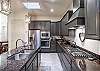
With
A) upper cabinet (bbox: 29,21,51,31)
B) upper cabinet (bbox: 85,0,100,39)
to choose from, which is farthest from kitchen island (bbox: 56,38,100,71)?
upper cabinet (bbox: 29,21,51,31)

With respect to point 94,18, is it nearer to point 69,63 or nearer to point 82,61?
point 82,61

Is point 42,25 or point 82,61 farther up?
point 42,25

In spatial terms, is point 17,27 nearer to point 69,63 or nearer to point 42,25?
point 42,25

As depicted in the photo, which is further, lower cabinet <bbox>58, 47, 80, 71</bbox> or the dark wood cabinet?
the dark wood cabinet

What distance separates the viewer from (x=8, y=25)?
9.26m

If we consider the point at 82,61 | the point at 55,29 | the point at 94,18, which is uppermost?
the point at 55,29

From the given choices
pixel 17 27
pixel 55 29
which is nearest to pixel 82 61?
pixel 17 27

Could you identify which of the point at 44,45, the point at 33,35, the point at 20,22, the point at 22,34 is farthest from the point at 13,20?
the point at 44,45

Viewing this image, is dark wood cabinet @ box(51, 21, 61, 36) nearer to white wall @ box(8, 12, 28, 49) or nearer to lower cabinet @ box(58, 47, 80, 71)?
white wall @ box(8, 12, 28, 49)

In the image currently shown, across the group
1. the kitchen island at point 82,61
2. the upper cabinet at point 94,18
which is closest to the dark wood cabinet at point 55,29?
the kitchen island at point 82,61

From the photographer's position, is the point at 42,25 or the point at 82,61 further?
the point at 42,25

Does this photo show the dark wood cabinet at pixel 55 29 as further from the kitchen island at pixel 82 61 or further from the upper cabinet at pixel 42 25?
the kitchen island at pixel 82 61

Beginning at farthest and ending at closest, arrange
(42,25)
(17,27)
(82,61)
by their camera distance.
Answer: (42,25)
(17,27)
(82,61)

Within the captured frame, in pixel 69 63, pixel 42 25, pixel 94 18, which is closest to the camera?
pixel 94 18
